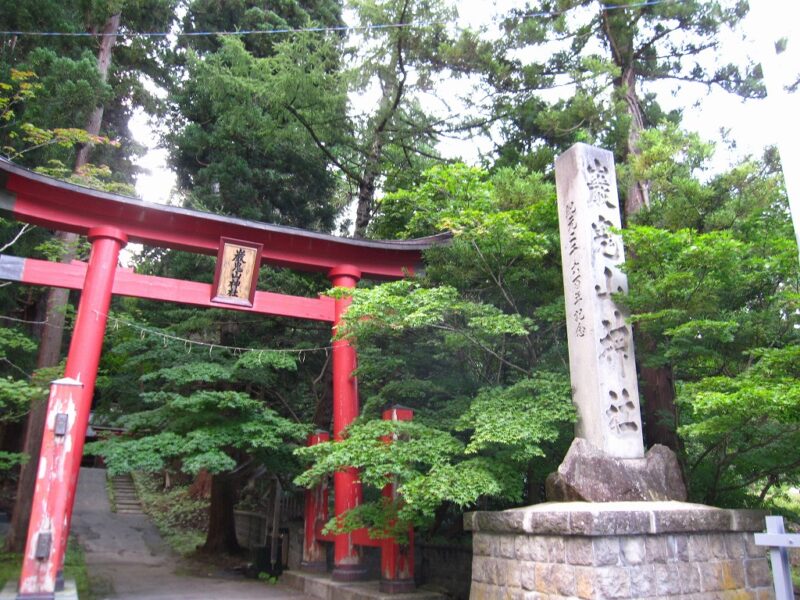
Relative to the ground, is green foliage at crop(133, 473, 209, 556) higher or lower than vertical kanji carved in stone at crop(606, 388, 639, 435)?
lower

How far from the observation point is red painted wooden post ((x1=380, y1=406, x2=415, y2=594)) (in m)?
7.93

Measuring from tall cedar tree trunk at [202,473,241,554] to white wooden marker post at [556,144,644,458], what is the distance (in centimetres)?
948

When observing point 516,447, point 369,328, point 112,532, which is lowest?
point 112,532

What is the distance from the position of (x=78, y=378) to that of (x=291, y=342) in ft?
16.6

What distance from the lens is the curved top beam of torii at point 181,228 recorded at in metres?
8.70

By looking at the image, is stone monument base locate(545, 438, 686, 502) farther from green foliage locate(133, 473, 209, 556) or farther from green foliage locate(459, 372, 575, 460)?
green foliage locate(133, 473, 209, 556)

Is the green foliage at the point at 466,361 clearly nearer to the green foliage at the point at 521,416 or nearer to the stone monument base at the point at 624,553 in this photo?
the green foliage at the point at 521,416

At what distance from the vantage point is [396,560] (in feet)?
26.9

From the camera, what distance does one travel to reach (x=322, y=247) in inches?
406

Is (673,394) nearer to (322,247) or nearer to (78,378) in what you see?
(322,247)

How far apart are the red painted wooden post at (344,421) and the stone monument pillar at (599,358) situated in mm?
3345

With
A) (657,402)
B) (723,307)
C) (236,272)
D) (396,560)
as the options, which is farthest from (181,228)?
(723,307)

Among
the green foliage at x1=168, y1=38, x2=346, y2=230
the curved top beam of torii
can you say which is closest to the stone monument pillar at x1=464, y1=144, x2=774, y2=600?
the curved top beam of torii

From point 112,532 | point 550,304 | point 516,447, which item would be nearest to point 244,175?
point 550,304
